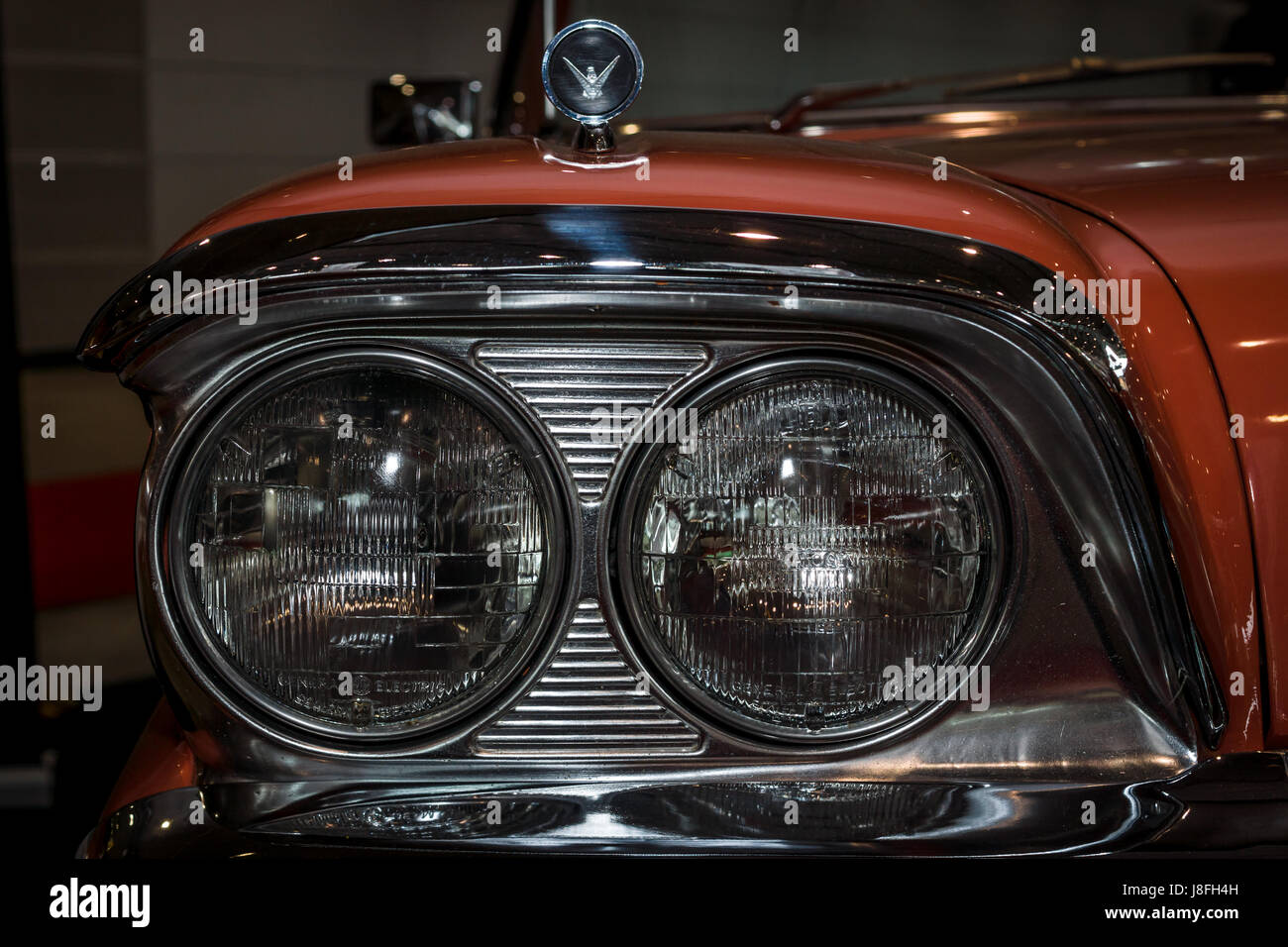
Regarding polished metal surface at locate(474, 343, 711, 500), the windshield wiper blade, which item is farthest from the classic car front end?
the windshield wiper blade

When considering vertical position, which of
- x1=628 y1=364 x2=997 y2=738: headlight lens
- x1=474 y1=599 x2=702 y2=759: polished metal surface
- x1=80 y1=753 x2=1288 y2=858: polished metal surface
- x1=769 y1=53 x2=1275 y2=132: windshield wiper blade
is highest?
x1=769 y1=53 x2=1275 y2=132: windshield wiper blade

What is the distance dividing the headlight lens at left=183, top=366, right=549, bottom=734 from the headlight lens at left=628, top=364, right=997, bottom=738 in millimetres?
106

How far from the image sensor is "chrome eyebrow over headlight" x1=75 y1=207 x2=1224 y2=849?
736mm

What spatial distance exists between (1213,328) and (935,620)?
0.29 metres

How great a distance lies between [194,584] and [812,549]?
45 centimetres

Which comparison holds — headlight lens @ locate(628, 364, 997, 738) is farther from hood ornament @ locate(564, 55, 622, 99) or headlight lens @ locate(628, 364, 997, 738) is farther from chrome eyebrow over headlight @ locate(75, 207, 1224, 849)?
hood ornament @ locate(564, 55, 622, 99)

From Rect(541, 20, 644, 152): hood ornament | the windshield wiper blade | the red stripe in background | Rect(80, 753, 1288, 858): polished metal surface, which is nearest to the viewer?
Rect(80, 753, 1288, 858): polished metal surface

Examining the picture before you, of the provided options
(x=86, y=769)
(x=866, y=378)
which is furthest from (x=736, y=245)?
(x=86, y=769)

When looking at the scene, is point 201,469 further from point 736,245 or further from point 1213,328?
point 1213,328

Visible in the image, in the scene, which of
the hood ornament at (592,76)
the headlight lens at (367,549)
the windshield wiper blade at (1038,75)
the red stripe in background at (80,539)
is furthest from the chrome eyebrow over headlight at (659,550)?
the red stripe in background at (80,539)

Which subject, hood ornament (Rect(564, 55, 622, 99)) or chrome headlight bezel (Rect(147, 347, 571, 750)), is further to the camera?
hood ornament (Rect(564, 55, 622, 99))

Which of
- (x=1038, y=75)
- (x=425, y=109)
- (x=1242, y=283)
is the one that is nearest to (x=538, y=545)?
(x=1242, y=283)

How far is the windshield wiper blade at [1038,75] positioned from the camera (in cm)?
169

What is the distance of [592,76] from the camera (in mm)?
859
